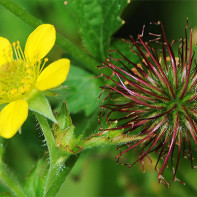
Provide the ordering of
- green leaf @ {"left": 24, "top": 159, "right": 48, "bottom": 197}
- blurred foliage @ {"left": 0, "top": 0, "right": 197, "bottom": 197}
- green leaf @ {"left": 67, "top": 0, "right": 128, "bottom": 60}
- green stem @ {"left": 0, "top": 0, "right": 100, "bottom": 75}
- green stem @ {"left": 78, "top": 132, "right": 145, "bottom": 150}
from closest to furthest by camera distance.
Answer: green stem @ {"left": 78, "top": 132, "right": 145, "bottom": 150} → green leaf @ {"left": 24, "top": 159, "right": 48, "bottom": 197} → green stem @ {"left": 0, "top": 0, "right": 100, "bottom": 75} → green leaf @ {"left": 67, "top": 0, "right": 128, "bottom": 60} → blurred foliage @ {"left": 0, "top": 0, "right": 197, "bottom": 197}

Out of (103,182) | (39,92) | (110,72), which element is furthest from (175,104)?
(103,182)

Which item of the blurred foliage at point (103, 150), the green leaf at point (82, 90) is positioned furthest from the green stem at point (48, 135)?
the blurred foliage at point (103, 150)

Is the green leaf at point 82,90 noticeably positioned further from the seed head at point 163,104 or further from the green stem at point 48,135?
the green stem at point 48,135

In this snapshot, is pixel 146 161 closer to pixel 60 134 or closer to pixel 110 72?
pixel 110 72

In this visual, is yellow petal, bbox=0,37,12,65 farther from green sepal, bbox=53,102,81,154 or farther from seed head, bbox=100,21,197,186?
seed head, bbox=100,21,197,186

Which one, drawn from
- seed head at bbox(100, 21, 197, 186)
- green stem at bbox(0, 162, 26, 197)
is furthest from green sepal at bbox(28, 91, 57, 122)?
green stem at bbox(0, 162, 26, 197)
